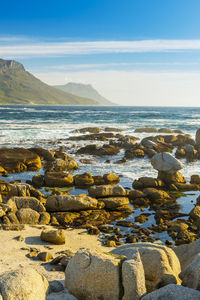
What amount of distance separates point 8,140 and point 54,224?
26213 mm

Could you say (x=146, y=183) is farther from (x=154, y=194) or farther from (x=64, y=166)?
(x=64, y=166)

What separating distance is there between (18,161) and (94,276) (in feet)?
56.0

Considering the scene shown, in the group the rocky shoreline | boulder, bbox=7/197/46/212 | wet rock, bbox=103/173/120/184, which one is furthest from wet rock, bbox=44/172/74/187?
boulder, bbox=7/197/46/212

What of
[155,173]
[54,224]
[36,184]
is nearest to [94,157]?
[155,173]

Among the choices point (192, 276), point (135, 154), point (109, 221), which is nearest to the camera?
point (192, 276)

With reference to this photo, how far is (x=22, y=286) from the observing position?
509cm

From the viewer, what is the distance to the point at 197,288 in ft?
19.3

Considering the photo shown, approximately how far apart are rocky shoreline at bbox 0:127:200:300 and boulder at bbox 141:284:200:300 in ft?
0.07

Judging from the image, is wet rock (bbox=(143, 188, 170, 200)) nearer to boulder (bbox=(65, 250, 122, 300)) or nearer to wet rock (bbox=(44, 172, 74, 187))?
wet rock (bbox=(44, 172, 74, 187))

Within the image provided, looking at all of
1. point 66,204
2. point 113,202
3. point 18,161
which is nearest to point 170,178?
point 113,202

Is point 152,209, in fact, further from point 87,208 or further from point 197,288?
point 197,288

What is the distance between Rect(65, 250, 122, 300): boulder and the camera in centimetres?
591

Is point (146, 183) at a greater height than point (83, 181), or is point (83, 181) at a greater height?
point (146, 183)

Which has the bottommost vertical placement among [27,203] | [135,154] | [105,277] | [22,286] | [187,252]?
[27,203]
